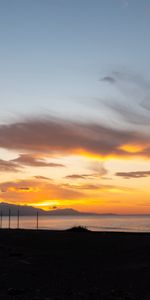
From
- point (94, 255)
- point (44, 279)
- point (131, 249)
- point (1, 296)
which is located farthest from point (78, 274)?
point (131, 249)

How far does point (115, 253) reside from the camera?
23859 millimetres

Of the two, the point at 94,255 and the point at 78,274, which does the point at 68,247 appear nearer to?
the point at 94,255

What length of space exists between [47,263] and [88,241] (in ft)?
38.9

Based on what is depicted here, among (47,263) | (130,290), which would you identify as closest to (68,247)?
(47,263)

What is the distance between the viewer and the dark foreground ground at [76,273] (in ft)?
43.6

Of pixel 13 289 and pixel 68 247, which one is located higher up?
pixel 68 247

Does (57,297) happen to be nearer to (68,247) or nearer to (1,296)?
(1,296)

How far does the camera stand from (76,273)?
55.9 feet

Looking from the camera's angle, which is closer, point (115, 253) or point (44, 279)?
point (44, 279)

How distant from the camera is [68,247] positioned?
27.3 meters

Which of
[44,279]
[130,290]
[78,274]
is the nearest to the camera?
[130,290]

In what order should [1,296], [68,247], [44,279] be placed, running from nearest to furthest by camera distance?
[1,296], [44,279], [68,247]

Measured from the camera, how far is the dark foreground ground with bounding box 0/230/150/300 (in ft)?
43.6

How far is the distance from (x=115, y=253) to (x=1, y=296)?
12.1 meters
